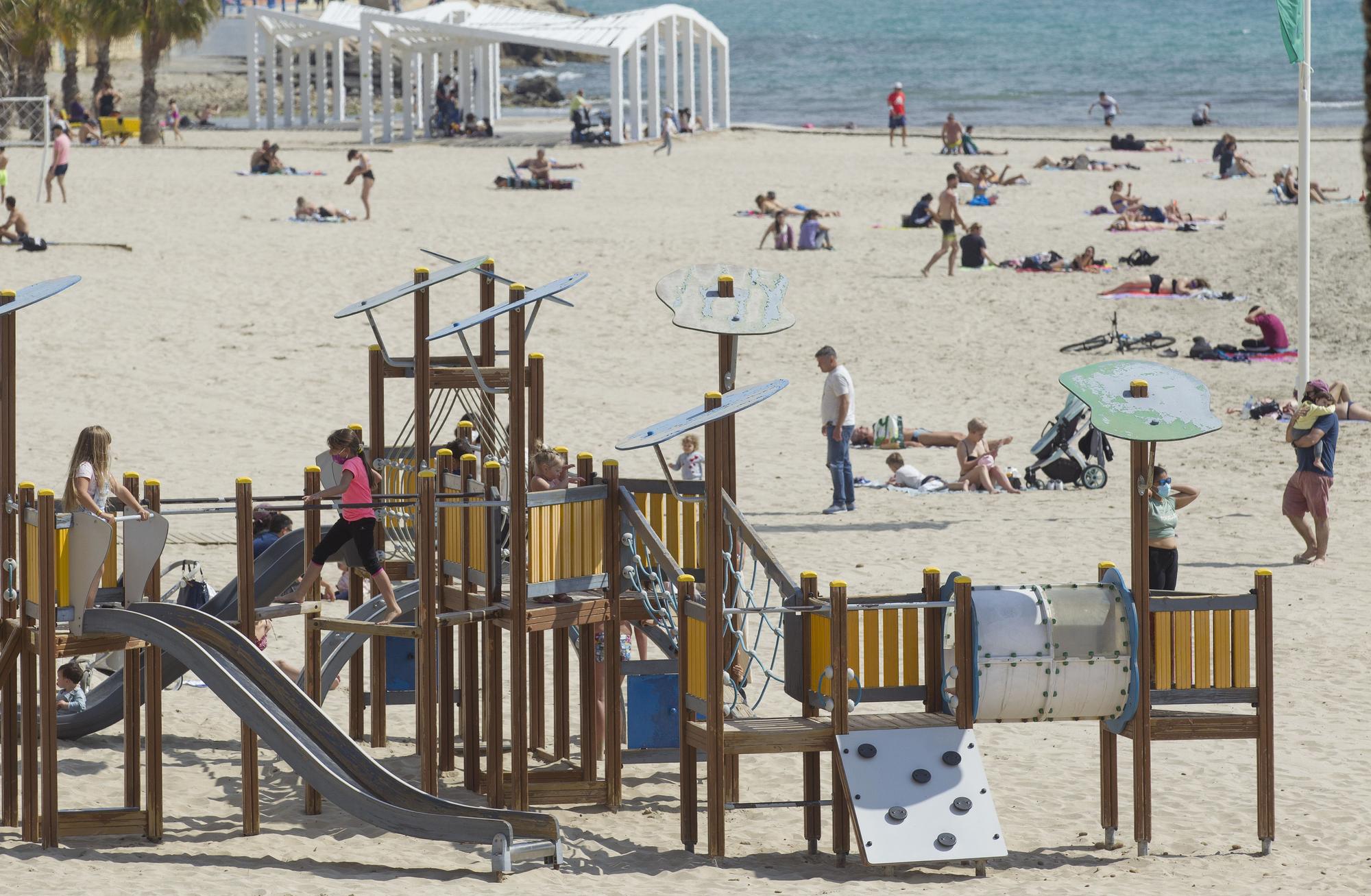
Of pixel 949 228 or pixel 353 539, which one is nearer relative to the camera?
pixel 353 539

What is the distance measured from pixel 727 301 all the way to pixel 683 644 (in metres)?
2.06

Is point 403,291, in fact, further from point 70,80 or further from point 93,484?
point 70,80

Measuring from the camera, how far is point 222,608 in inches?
426

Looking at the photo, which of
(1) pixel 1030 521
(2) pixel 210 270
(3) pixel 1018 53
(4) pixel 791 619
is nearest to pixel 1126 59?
(3) pixel 1018 53

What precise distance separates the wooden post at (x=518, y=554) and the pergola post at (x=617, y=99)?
97.9ft

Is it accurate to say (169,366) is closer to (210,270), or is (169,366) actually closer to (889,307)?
(210,270)

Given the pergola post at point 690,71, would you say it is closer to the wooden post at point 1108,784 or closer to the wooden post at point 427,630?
the wooden post at point 427,630

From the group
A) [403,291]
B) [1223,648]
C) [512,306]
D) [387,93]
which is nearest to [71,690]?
[403,291]

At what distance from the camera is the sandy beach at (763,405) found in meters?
9.15

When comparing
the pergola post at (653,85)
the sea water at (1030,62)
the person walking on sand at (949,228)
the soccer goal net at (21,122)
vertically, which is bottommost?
the person walking on sand at (949,228)

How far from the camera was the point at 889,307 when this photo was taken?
79.2ft

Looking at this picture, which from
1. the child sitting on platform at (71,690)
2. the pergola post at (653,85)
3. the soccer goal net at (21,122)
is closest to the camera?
the child sitting on platform at (71,690)

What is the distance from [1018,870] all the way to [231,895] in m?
3.62

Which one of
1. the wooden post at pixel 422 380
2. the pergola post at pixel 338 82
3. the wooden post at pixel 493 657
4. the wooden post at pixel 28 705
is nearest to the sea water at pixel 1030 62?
the pergola post at pixel 338 82
